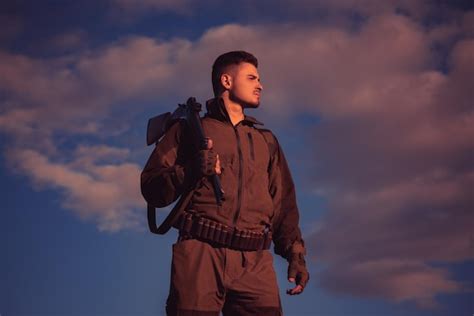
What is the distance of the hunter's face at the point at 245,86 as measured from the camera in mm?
6207

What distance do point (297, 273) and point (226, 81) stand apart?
195 centimetres

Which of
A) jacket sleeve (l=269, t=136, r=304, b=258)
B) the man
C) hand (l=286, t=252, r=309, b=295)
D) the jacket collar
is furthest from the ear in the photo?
hand (l=286, t=252, r=309, b=295)

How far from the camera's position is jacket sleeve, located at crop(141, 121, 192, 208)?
5.61 m

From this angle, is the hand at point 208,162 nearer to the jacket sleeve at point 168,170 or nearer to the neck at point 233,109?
the jacket sleeve at point 168,170

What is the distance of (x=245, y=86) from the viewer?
622 cm

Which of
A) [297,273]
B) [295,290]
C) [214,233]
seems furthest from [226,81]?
[295,290]

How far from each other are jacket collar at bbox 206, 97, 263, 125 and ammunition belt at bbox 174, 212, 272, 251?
1.03 metres

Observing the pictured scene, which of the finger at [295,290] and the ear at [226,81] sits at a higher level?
the ear at [226,81]

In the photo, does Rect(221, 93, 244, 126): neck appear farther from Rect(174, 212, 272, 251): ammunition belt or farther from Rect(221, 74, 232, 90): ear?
Rect(174, 212, 272, 251): ammunition belt

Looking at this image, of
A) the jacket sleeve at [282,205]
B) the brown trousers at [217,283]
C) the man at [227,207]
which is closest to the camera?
the brown trousers at [217,283]

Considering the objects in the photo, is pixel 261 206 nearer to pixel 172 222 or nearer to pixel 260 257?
pixel 260 257

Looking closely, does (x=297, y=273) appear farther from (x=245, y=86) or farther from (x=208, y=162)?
(x=245, y=86)

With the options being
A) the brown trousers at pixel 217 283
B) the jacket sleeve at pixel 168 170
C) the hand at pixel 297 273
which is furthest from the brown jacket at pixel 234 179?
the brown trousers at pixel 217 283

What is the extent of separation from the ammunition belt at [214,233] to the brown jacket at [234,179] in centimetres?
6
